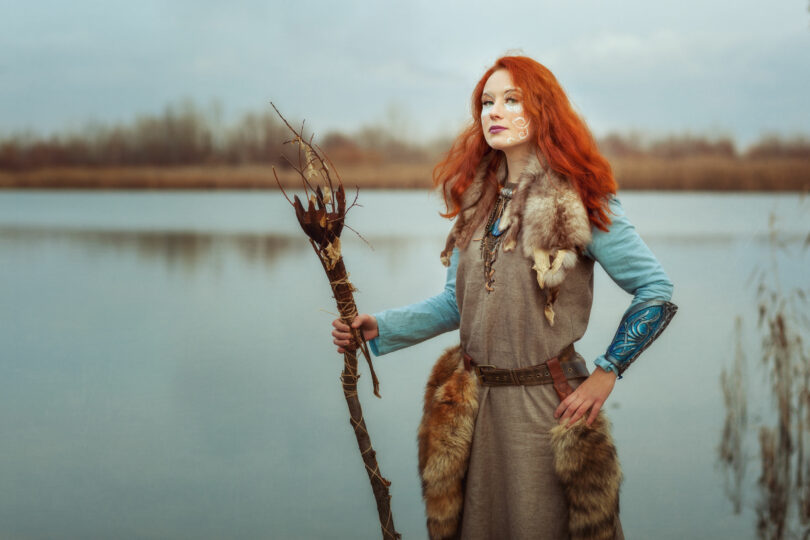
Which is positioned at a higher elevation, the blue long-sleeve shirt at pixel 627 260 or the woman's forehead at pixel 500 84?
the woman's forehead at pixel 500 84

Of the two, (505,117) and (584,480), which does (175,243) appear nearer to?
(505,117)

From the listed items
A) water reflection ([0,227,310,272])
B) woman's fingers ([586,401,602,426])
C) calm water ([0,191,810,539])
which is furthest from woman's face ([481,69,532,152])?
water reflection ([0,227,310,272])

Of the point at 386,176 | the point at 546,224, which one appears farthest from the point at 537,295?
the point at 386,176

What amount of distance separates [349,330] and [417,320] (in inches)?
7.0

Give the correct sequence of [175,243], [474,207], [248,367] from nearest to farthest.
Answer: [474,207] < [248,367] < [175,243]

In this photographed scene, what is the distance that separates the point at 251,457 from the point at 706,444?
10.1 ft

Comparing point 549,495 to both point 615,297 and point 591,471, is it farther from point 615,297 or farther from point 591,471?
point 615,297

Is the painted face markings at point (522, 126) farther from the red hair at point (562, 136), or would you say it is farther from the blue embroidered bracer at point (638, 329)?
the blue embroidered bracer at point (638, 329)

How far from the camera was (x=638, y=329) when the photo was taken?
5.19 ft

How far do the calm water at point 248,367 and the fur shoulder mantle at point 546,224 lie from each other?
1711 millimetres

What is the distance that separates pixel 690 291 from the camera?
25.3 ft

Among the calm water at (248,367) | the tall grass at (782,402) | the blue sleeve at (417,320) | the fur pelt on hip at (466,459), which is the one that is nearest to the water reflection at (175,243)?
the calm water at (248,367)

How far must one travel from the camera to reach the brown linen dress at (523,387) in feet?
5.31

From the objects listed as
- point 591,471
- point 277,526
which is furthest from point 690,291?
point 591,471
